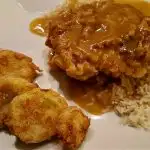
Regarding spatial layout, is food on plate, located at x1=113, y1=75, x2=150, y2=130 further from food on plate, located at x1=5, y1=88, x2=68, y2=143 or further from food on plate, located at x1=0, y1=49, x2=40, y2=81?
food on plate, located at x1=0, y1=49, x2=40, y2=81

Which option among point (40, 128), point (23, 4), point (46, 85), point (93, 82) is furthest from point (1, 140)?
point (23, 4)

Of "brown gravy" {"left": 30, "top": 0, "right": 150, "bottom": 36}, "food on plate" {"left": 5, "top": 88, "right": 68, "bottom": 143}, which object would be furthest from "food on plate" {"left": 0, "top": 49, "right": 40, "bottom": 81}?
"brown gravy" {"left": 30, "top": 0, "right": 150, "bottom": 36}

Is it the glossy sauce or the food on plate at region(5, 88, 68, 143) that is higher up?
the food on plate at region(5, 88, 68, 143)

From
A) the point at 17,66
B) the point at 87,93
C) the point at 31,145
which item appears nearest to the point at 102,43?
the point at 87,93

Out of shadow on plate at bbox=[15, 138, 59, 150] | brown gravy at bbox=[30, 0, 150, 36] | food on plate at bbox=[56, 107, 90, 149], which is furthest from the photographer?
brown gravy at bbox=[30, 0, 150, 36]

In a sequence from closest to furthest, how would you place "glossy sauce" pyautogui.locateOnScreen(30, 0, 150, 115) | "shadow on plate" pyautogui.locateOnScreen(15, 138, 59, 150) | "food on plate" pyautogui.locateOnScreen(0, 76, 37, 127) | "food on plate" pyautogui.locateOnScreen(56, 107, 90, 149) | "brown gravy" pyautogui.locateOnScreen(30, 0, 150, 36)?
"food on plate" pyautogui.locateOnScreen(56, 107, 90, 149) < "shadow on plate" pyautogui.locateOnScreen(15, 138, 59, 150) < "food on plate" pyautogui.locateOnScreen(0, 76, 37, 127) < "glossy sauce" pyautogui.locateOnScreen(30, 0, 150, 115) < "brown gravy" pyautogui.locateOnScreen(30, 0, 150, 36)

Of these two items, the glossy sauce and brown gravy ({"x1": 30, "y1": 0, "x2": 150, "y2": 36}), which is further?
brown gravy ({"x1": 30, "y1": 0, "x2": 150, "y2": 36})

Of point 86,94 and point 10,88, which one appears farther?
point 86,94

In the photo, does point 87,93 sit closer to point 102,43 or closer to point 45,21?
point 102,43
